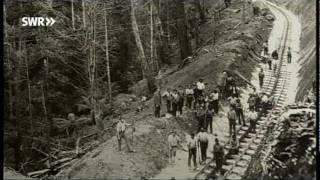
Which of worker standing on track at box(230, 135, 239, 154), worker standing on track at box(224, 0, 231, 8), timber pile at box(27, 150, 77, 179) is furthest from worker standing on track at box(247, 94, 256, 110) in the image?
timber pile at box(27, 150, 77, 179)

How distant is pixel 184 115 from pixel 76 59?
7.24 ft

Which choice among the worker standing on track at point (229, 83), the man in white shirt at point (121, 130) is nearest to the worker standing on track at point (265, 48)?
the worker standing on track at point (229, 83)

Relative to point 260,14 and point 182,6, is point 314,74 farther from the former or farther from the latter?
point 182,6

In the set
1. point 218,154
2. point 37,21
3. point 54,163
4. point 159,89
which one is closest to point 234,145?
point 218,154

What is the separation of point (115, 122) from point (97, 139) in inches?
17.2

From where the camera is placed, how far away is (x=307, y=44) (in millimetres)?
8680

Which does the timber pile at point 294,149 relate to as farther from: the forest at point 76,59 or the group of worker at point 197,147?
the forest at point 76,59

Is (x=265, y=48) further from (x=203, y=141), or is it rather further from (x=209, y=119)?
(x=203, y=141)

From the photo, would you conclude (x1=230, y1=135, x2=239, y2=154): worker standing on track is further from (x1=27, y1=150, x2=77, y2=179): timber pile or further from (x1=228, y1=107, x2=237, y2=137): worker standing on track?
(x1=27, y1=150, x2=77, y2=179): timber pile

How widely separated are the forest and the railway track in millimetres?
1492

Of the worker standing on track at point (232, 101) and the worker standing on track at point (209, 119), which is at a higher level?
the worker standing on track at point (232, 101)

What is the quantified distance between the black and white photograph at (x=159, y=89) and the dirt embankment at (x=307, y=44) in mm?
20

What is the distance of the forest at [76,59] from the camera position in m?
8.67

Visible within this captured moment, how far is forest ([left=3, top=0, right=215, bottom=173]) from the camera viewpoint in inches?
341
